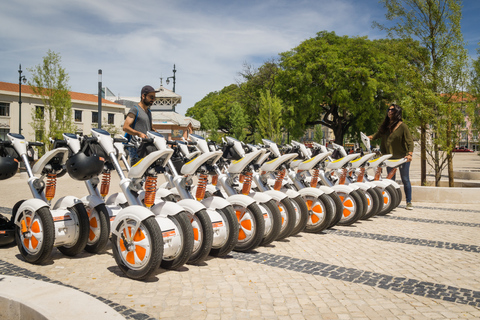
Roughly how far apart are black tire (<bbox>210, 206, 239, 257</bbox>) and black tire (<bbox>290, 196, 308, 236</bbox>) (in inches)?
49.1

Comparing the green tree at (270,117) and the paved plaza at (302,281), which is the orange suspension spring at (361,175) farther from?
the green tree at (270,117)

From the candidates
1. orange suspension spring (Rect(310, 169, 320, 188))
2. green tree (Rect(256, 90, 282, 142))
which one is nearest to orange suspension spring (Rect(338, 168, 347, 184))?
orange suspension spring (Rect(310, 169, 320, 188))

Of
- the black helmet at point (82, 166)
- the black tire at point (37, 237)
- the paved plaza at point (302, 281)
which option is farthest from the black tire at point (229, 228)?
the black tire at point (37, 237)

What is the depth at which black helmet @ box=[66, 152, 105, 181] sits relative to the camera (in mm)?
4180

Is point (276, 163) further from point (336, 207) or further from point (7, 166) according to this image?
point (7, 166)

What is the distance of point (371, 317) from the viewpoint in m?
3.09

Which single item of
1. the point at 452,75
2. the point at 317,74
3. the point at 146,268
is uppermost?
the point at 317,74

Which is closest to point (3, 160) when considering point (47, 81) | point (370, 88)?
point (47, 81)

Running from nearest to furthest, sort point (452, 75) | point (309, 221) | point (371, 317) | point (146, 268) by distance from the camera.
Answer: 1. point (371, 317)
2. point (146, 268)
3. point (309, 221)
4. point (452, 75)

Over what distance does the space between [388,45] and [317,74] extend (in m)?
18.9

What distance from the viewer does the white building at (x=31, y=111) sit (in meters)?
41.7

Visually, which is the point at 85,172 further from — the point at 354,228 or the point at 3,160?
the point at 354,228

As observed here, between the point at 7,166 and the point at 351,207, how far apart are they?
4.71 meters

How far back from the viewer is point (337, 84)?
2977 centimetres
